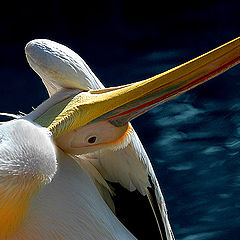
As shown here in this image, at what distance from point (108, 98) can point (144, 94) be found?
0.53 feet

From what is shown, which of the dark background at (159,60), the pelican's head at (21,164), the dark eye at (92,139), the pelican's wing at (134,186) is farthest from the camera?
the dark background at (159,60)

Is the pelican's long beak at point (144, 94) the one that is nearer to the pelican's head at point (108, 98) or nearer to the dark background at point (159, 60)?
the pelican's head at point (108, 98)

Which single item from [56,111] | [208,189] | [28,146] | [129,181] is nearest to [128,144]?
[129,181]

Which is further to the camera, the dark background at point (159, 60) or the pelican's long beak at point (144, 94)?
the dark background at point (159, 60)

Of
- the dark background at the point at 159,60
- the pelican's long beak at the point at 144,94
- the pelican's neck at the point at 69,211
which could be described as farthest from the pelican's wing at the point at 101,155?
the dark background at the point at 159,60

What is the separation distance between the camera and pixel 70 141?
10.00 ft

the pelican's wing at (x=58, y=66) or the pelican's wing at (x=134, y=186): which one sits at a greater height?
the pelican's wing at (x=58, y=66)

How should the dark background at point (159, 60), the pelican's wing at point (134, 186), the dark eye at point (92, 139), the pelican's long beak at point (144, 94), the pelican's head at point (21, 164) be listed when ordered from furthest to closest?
the dark background at point (159, 60)
the pelican's wing at point (134, 186)
the dark eye at point (92, 139)
the pelican's long beak at point (144, 94)
the pelican's head at point (21, 164)

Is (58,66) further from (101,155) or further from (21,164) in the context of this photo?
(21,164)

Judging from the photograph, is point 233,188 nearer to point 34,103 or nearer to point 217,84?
point 217,84

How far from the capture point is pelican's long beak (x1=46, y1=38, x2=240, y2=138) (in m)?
2.79

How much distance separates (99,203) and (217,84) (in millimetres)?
3675

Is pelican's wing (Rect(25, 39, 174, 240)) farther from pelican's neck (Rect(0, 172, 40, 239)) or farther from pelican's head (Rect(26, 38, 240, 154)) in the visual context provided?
pelican's neck (Rect(0, 172, 40, 239))

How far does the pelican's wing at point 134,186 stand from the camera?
11.3 ft
